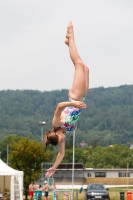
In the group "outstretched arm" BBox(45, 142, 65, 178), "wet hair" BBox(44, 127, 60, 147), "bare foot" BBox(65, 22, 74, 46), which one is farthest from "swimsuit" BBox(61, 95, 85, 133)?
"bare foot" BBox(65, 22, 74, 46)

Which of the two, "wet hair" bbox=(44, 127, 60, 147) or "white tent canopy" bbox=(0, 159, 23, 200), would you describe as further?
"white tent canopy" bbox=(0, 159, 23, 200)

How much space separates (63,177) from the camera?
118688 mm

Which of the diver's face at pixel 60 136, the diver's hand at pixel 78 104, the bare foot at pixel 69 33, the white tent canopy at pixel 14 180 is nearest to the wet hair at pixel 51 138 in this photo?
the diver's face at pixel 60 136

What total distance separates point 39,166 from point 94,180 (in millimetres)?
72807

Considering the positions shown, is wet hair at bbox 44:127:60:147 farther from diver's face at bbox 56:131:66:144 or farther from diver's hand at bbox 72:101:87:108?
diver's hand at bbox 72:101:87:108

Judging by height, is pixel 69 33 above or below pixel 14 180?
above

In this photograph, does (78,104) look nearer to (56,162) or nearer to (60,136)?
(60,136)

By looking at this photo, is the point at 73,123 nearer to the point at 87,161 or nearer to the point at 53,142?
the point at 53,142

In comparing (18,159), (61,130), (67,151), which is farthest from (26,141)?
(67,151)

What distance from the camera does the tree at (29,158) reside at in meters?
45.2

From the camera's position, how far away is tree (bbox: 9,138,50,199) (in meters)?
45.2

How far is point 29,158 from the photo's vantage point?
45406 millimetres

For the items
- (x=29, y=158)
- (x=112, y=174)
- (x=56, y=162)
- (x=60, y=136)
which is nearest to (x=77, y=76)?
(x=60, y=136)

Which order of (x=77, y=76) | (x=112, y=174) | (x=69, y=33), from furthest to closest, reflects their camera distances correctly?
(x=112, y=174)
(x=69, y=33)
(x=77, y=76)
